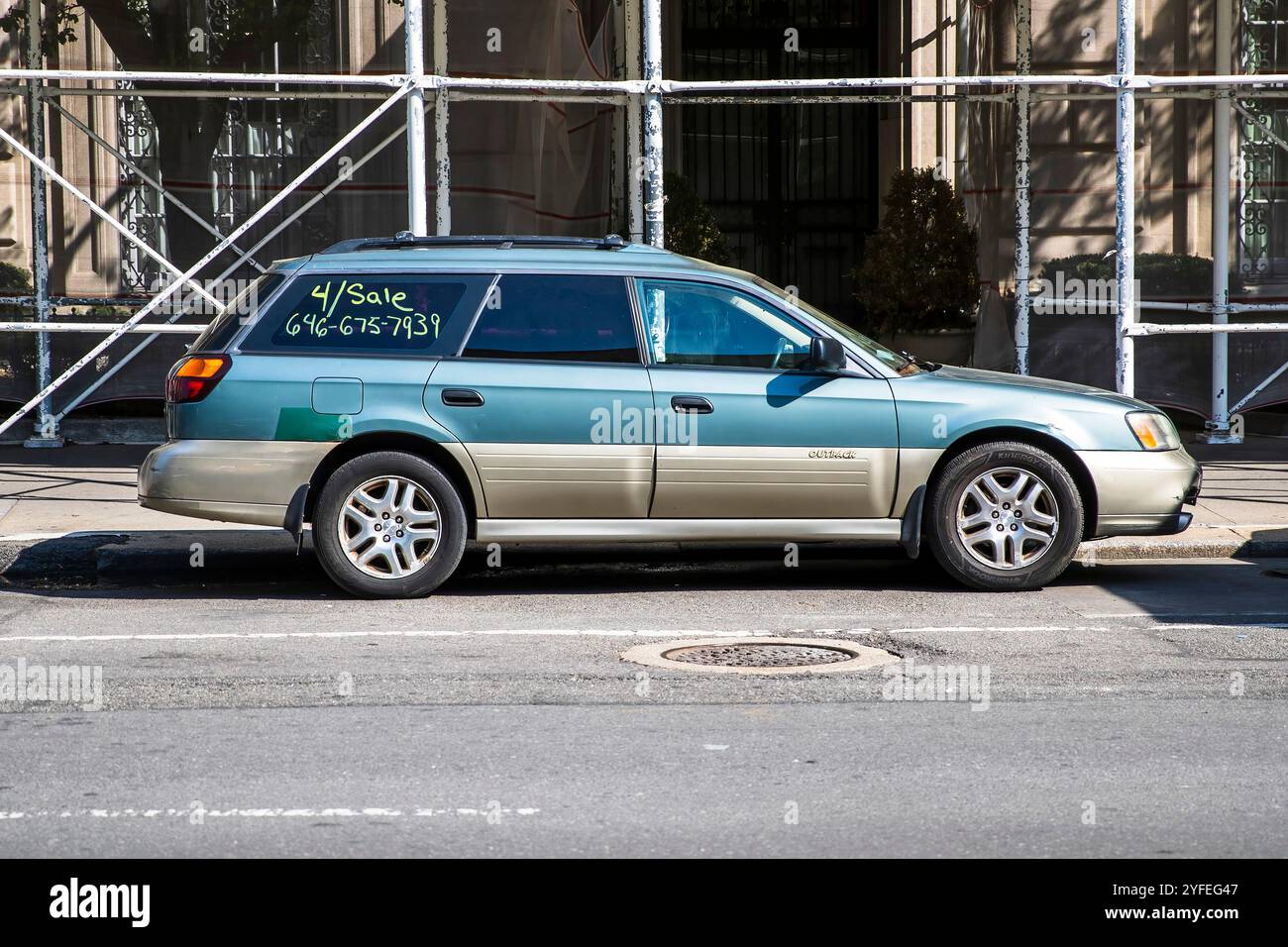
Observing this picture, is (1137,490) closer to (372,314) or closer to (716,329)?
(716,329)

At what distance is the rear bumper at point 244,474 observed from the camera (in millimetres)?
8492

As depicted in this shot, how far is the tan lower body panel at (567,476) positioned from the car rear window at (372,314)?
616 mm

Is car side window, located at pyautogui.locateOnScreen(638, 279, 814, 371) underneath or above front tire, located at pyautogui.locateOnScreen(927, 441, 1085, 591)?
above

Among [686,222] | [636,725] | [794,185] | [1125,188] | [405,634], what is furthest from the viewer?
[794,185]

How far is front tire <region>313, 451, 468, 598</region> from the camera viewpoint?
8.49m

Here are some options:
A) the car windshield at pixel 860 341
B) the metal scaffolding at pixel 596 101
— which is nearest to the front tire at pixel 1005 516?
the car windshield at pixel 860 341

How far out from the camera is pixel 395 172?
561 inches

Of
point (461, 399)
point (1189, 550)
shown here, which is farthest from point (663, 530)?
point (1189, 550)

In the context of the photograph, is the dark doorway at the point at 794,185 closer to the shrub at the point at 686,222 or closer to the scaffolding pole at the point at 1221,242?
the shrub at the point at 686,222

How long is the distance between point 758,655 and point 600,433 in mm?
1706

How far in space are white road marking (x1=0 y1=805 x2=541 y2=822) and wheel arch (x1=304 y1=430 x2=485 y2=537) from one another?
360 cm

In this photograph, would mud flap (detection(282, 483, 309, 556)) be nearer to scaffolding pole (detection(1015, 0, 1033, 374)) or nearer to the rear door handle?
the rear door handle

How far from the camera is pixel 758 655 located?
7250 mm

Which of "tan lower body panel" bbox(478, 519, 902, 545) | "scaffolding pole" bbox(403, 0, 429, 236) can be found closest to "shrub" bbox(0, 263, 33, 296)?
"scaffolding pole" bbox(403, 0, 429, 236)
